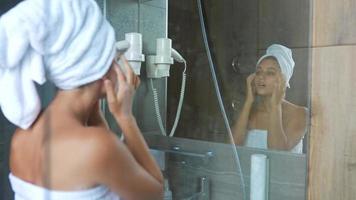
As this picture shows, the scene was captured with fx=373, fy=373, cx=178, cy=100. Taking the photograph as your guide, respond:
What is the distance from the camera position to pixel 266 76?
1.01 m

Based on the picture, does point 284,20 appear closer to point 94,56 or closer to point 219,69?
point 219,69

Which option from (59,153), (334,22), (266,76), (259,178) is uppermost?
(334,22)

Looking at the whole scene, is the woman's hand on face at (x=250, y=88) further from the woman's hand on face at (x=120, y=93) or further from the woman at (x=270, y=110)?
the woman's hand on face at (x=120, y=93)

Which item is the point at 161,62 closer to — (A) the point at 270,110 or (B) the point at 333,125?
(A) the point at 270,110

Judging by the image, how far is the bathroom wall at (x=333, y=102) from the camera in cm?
76

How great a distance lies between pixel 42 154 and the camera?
1.89ft

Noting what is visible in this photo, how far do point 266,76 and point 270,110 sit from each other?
93 millimetres

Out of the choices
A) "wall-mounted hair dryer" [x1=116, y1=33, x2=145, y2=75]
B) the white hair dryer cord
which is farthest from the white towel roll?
"wall-mounted hair dryer" [x1=116, y1=33, x2=145, y2=75]

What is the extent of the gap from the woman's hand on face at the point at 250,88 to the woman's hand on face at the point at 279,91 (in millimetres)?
63

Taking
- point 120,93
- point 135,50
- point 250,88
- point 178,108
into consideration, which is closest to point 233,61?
point 250,88

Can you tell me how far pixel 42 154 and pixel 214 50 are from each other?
25.9 inches

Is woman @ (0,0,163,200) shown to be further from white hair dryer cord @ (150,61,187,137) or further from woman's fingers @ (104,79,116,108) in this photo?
white hair dryer cord @ (150,61,187,137)

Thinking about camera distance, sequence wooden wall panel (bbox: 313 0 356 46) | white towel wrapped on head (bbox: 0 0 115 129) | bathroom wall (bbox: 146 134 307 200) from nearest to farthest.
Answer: white towel wrapped on head (bbox: 0 0 115 129) < wooden wall panel (bbox: 313 0 356 46) < bathroom wall (bbox: 146 134 307 200)

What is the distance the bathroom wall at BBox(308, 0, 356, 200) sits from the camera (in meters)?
0.76
